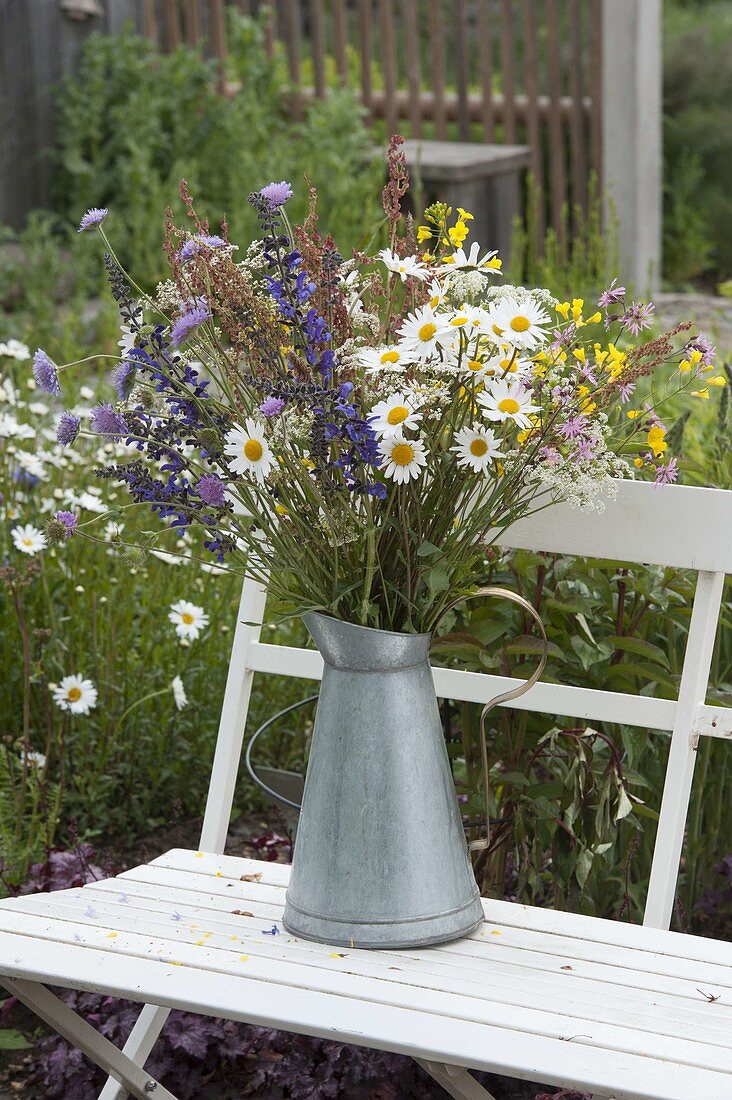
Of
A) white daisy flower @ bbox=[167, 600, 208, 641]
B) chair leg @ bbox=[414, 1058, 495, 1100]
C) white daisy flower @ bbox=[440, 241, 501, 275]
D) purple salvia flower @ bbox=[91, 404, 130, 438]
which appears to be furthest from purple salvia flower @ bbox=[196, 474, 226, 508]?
white daisy flower @ bbox=[167, 600, 208, 641]

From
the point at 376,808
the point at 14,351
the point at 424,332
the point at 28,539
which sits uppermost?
the point at 424,332

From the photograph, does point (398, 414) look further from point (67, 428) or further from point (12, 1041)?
point (12, 1041)

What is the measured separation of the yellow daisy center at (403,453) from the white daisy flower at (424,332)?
0.31ft

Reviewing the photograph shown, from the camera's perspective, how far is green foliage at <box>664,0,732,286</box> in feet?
28.1

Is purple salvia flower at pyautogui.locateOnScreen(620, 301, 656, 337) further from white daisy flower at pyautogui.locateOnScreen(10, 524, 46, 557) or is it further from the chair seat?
white daisy flower at pyautogui.locateOnScreen(10, 524, 46, 557)

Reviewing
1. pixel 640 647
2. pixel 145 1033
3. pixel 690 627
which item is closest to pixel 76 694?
pixel 145 1033

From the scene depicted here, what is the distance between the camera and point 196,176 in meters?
6.05

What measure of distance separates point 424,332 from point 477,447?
0.13 meters

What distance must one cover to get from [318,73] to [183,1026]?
5254mm

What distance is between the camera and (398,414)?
1.46m

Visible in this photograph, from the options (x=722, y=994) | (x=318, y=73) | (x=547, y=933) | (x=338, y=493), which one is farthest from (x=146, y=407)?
(x=318, y=73)

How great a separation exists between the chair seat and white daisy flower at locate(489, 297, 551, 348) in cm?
69

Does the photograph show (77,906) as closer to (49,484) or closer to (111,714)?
(111,714)

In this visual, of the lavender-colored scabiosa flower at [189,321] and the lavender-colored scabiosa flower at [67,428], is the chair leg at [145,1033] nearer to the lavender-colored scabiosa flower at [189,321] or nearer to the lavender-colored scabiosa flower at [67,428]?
the lavender-colored scabiosa flower at [67,428]
